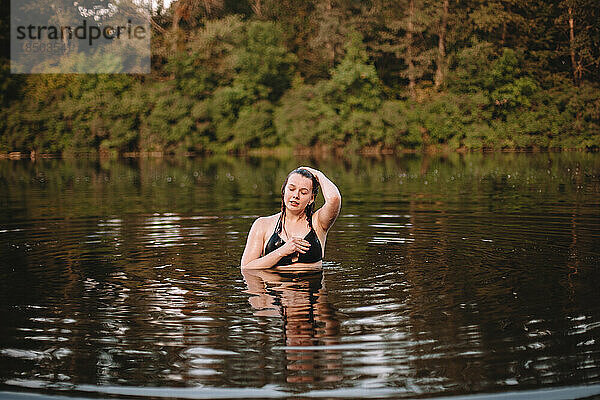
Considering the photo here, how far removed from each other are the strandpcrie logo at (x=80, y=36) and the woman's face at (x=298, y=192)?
49850 mm

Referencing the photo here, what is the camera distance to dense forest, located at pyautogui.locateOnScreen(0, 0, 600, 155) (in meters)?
51.8

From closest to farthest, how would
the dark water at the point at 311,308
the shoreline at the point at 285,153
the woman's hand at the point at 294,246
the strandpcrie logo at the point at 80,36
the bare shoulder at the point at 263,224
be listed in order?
1. the dark water at the point at 311,308
2. the woman's hand at the point at 294,246
3. the bare shoulder at the point at 263,224
4. the shoreline at the point at 285,153
5. the strandpcrie logo at the point at 80,36

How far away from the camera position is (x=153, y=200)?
67.3 ft

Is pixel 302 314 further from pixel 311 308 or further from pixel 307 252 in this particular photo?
pixel 307 252

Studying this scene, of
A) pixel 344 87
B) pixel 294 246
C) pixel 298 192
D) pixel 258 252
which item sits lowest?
pixel 258 252

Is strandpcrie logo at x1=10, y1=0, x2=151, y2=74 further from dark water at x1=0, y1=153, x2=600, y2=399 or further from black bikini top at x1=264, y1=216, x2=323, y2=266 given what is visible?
black bikini top at x1=264, y1=216, x2=323, y2=266

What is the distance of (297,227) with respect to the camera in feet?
31.1

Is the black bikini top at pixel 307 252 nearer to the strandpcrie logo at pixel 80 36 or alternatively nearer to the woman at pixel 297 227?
the woman at pixel 297 227

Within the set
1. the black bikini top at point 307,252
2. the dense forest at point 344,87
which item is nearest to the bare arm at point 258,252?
the black bikini top at point 307,252

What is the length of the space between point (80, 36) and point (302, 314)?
189 feet

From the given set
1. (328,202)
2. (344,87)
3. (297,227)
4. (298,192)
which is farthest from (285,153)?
(328,202)

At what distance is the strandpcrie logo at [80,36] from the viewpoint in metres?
57.2

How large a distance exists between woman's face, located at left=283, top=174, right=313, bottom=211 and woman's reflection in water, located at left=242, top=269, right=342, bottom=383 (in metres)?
0.85

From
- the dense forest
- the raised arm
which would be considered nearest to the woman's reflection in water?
the raised arm
